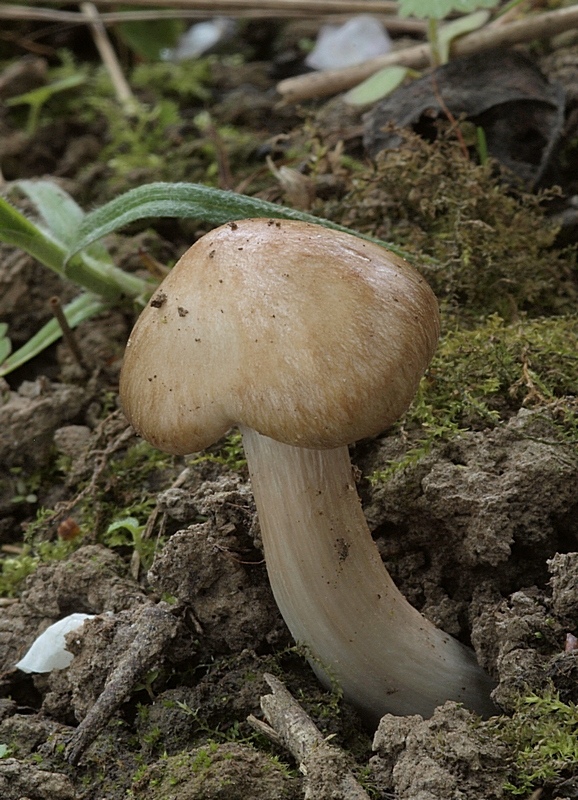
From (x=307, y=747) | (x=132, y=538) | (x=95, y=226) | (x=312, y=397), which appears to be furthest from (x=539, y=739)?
(x=95, y=226)

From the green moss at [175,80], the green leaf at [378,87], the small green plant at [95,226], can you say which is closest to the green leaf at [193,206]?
the small green plant at [95,226]

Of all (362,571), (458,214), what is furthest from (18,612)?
(458,214)

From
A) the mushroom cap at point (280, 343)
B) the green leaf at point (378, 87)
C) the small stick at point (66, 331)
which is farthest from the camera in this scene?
the green leaf at point (378, 87)

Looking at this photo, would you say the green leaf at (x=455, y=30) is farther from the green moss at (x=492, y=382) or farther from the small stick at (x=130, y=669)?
the small stick at (x=130, y=669)

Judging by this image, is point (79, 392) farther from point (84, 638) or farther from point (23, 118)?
point (23, 118)

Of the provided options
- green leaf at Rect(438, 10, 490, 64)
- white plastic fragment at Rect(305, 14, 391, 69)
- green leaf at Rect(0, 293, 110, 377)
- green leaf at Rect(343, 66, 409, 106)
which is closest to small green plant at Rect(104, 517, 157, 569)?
green leaf at Rect(0, 293, 110, 377)

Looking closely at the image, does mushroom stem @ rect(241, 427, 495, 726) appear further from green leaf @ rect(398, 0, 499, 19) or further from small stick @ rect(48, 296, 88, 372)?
green leaf @ rect(398, 0, 499, 19)
